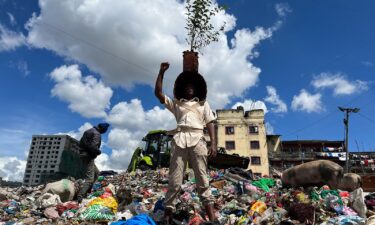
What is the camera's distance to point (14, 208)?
19.4 ft

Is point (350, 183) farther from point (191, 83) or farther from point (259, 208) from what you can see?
point (191, 83)

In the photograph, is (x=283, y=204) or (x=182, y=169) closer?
(x=182, y=169)

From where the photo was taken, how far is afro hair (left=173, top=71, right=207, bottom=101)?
13.4ft

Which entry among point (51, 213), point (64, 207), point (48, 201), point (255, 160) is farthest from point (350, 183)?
point (255, 160)

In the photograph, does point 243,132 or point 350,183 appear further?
point 243,132

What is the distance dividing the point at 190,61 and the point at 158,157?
12.4 metres

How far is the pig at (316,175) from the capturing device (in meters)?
6.75

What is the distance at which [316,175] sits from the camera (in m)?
7.04

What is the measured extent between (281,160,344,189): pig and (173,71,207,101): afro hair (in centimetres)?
424

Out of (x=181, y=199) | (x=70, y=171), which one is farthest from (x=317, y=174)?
(x=70, y=171)

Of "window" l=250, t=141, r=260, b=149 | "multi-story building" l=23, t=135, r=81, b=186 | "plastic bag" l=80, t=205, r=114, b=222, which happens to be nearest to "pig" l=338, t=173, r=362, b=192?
"plastic bag" l=80, t=205, r=114, b=222

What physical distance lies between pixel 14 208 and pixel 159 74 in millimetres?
4291

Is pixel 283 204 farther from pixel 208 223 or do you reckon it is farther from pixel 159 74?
pixel 159 74

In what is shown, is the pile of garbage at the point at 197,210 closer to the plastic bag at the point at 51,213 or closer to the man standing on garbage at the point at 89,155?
the plastic bag at the point at 51,213
